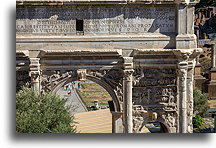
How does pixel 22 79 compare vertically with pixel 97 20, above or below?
below

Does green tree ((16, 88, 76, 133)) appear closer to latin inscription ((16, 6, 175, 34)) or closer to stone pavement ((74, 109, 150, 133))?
latin inscription ((16, 6, 175, 34))

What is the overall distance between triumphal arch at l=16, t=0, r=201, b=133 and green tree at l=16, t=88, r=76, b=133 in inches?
64.1

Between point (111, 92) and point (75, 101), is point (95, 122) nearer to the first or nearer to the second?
point (111, 92)

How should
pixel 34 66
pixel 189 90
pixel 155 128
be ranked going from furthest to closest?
pixel 155 128 < pixel 189 90 < pixel 34 66

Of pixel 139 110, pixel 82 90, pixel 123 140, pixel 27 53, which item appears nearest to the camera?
pixel 123 140

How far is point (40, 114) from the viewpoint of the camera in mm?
13914

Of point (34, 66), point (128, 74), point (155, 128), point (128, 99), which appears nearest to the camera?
point (34, 66)

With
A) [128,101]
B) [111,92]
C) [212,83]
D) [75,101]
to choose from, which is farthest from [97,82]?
[212,83]

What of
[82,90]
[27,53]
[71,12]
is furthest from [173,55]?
[82,90]

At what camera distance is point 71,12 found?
52.2 ft

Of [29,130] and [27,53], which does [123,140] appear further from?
[27,53]

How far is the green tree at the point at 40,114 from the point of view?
13578 mm

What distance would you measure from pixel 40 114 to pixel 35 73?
7.54 feet

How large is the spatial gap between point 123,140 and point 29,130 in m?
2.80
